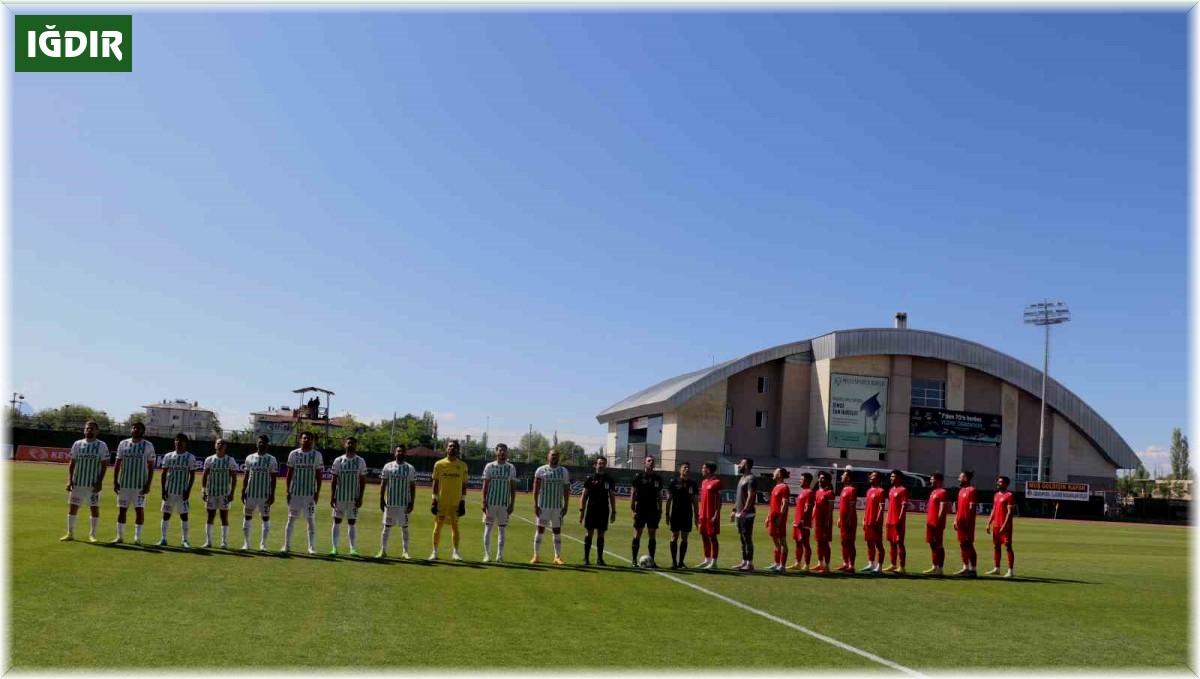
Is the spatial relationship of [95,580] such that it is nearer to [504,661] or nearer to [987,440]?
[504,661]

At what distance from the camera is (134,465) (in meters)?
17.7

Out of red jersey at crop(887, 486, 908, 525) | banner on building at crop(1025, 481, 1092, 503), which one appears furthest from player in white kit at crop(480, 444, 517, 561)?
banner on building at crop(1025, 481, 1092, 503)

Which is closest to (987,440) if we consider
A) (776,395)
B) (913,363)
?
(913,363)

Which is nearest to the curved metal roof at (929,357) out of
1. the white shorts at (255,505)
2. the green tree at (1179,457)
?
the white shorts at (255,505)

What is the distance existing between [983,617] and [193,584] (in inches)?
403

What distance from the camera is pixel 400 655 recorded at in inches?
349

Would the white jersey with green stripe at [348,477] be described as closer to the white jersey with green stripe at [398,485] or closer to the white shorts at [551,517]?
the white jersey with green stripe at [398,485]

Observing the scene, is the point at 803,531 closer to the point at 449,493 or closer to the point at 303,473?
the point at 449,493

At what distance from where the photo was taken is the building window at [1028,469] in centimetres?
7781

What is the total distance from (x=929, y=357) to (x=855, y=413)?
744 cm

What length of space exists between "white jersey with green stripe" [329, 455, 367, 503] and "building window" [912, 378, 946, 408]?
215 feet

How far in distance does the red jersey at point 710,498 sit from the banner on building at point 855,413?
190 ft

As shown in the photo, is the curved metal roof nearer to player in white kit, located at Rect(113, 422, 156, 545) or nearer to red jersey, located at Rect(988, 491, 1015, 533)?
red jersey, located at Rect(988, 491, 1015, 533)

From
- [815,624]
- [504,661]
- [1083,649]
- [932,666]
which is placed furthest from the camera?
[815,624]
